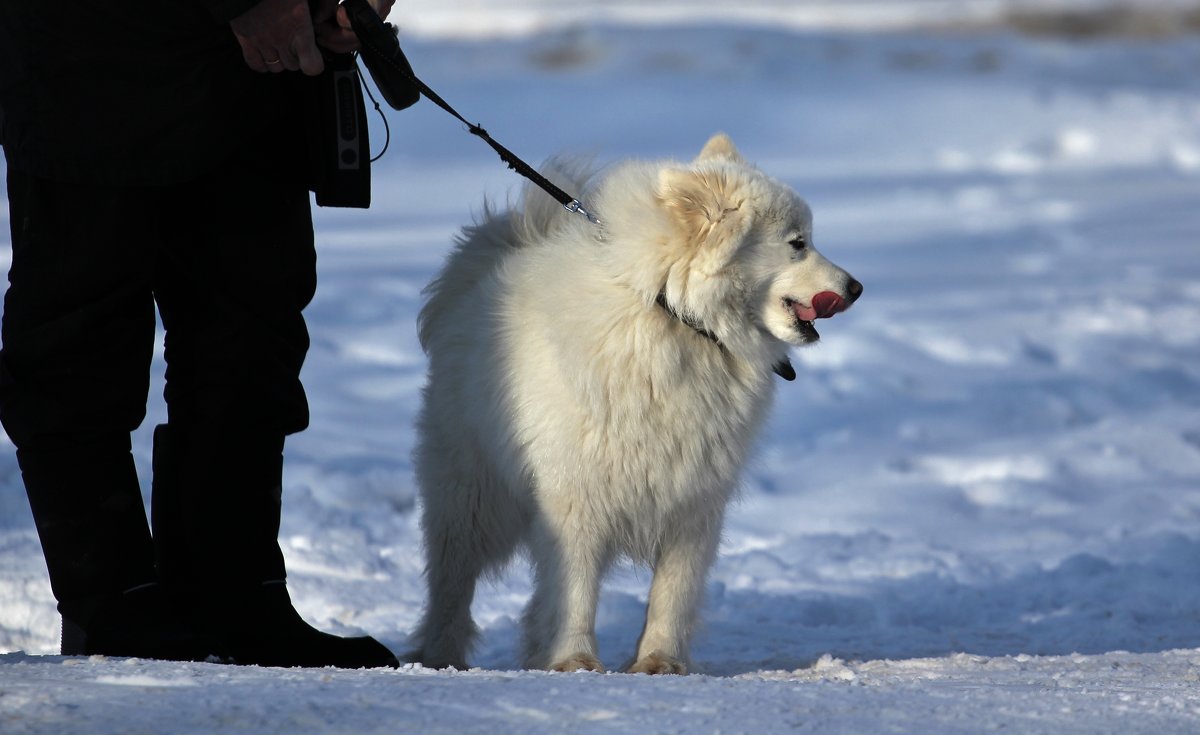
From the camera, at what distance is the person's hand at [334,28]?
10.4 ft

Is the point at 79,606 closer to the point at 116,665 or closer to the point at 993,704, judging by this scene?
the point at 116,665

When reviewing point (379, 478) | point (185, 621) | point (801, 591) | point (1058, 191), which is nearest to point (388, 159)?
point (1058, 191)

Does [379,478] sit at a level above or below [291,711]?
above

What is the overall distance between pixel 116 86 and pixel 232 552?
43.3 inches

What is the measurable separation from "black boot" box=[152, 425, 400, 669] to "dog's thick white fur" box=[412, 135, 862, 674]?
1.77 ft

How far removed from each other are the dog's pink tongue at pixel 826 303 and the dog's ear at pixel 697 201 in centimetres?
29

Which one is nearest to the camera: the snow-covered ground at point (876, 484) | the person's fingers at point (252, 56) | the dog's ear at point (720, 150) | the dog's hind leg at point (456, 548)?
the snow-covered ground at point (876, 484)

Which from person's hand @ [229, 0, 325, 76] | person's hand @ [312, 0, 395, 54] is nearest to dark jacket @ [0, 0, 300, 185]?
person's hand @ [229, 0, 325, 76]

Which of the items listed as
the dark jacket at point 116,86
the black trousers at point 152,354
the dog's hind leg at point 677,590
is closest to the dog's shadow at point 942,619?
the dog's hind leg at point 677,590

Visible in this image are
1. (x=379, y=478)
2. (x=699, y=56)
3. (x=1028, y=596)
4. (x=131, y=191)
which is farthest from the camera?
(x=699, y=56)

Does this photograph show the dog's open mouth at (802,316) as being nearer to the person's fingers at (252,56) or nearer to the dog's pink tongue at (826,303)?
the dog's pink tongue at (826,303)

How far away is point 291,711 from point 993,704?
1.28 metres

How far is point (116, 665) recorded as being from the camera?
2.55 metres

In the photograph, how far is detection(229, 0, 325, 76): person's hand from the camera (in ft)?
9.50
